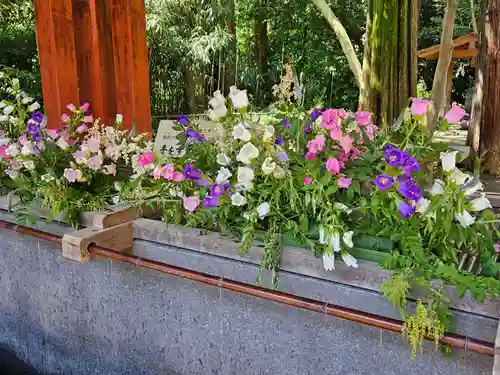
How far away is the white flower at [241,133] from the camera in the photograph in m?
1.66

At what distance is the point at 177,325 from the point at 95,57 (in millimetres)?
1803

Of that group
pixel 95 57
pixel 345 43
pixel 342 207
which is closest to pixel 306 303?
pixel 342 207

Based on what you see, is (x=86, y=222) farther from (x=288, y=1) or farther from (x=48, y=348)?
(x=288, y=1)

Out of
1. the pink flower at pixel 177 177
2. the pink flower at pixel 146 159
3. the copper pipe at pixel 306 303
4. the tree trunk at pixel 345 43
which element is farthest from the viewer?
the tree trunk at pixel 345 43

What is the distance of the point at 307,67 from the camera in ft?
37.8

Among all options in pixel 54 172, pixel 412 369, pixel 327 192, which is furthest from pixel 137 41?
pixel 412 369

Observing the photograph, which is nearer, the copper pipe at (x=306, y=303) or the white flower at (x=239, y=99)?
the copper pipe at (x=306, y=303)

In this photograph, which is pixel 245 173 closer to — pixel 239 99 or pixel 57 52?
pixel 239 99

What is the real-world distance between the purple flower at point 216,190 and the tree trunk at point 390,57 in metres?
3.78

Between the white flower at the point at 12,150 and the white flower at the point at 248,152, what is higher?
the white flower at the point at 248,152

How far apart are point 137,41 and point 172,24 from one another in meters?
6.79

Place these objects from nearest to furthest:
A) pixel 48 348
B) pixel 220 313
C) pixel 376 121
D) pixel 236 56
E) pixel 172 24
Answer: pixel 220 313
pixel 48 348
pixel 376 121
pixel 172 24
pixel 236 56

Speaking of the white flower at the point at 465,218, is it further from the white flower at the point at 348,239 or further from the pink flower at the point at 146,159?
the pink flower at the point at 146,159

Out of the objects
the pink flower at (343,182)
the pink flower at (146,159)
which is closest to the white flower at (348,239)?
the pink flower at (343,182)
